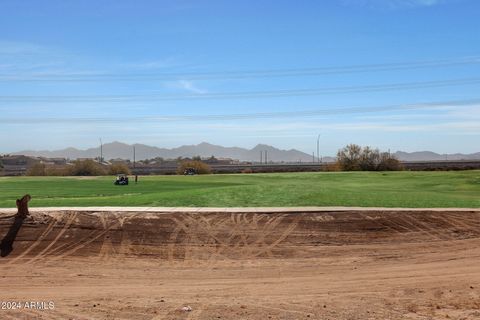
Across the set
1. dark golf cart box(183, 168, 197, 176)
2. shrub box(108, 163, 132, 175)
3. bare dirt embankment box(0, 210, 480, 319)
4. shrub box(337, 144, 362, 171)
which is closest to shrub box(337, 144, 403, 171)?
shrub box(337, 144, 362, 171)

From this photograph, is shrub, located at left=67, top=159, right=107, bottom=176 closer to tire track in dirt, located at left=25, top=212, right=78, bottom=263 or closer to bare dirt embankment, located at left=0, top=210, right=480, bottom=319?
bare dirt embankment, located at left=0, top=210, right=480, bottom=319

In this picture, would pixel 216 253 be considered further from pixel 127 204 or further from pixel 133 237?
pixel 127 204

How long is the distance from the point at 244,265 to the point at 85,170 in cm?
8604

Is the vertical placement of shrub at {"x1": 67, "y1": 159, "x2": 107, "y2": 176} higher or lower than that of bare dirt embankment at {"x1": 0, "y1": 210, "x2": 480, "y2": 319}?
higher

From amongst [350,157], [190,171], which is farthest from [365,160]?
[190,171]

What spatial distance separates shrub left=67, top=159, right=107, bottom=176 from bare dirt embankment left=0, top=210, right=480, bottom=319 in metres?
78.6

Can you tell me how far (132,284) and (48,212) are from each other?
8210mm

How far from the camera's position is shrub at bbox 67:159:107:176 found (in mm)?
97812

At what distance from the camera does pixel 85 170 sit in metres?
98.8

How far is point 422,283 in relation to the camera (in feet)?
45.9

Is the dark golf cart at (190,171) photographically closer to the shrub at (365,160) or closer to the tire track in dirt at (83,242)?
the shrub at (365,160)

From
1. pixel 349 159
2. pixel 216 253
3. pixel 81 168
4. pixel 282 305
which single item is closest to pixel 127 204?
pixel 216 253

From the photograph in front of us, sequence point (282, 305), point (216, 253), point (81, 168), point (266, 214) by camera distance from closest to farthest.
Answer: point (282, 305)
point (216, 253)
point (266, 214)
point (81, 168)

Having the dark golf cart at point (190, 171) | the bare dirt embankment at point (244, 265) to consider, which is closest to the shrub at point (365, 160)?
the dark golf cart at point (190, 171)
